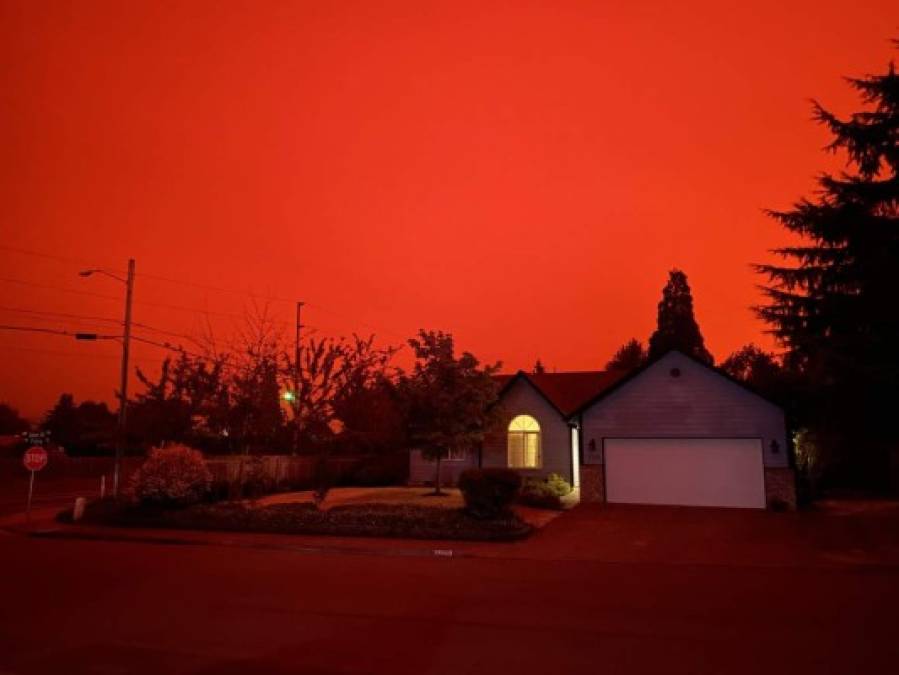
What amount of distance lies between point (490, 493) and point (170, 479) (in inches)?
395

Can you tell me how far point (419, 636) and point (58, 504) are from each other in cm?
2514

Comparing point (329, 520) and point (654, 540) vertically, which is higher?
point (329, 520)

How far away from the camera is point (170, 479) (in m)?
Answer: 21.0

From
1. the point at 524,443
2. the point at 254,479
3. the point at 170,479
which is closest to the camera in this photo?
the point at 170,479

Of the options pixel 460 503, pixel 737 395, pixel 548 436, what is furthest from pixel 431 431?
pixel 737 395

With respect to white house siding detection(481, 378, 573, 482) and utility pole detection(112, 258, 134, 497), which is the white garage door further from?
utility pole detection(112, 258, 134, 497)

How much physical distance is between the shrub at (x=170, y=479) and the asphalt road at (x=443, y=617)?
6.98m

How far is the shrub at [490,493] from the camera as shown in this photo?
18.1 meters

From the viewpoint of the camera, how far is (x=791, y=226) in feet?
70.1

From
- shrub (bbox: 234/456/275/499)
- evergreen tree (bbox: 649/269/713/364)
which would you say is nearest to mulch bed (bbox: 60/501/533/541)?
shrub (bbox: 234/456/275/499)

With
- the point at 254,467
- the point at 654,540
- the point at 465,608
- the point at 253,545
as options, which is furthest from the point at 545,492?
the point at 465,608

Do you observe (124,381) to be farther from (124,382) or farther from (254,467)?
(254,467)

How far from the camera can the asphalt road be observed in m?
7.01

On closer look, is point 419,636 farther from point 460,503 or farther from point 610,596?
point 460,503
